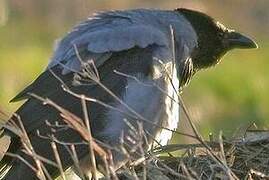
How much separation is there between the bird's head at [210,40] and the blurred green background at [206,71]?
970mm

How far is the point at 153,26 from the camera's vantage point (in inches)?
338

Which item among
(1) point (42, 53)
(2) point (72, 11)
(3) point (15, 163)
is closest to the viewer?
(3) point (15, 163)

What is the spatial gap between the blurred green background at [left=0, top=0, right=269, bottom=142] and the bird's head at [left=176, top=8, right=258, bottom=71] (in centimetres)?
97

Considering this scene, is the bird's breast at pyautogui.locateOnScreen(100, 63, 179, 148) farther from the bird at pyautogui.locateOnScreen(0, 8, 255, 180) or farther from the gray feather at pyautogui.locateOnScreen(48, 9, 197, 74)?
the gray feather at pyautogui.locateOnScreen(48, 9, 197, 74)

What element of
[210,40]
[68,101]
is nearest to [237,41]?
[210,40]

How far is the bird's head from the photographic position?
9.12m

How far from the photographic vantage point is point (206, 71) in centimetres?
1362

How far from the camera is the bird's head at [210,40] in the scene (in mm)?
9125

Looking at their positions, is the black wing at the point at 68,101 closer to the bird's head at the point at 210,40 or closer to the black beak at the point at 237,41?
the bird's head at the point at 210,40

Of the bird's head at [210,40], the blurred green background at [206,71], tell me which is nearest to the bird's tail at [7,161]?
the bird's head at [210,40]

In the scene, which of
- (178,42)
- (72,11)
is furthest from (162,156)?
(72,11)

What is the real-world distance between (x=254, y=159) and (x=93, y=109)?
0.96 meters

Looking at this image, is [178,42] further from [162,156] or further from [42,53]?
[42,53]

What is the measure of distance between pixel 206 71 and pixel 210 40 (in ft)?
14.5
